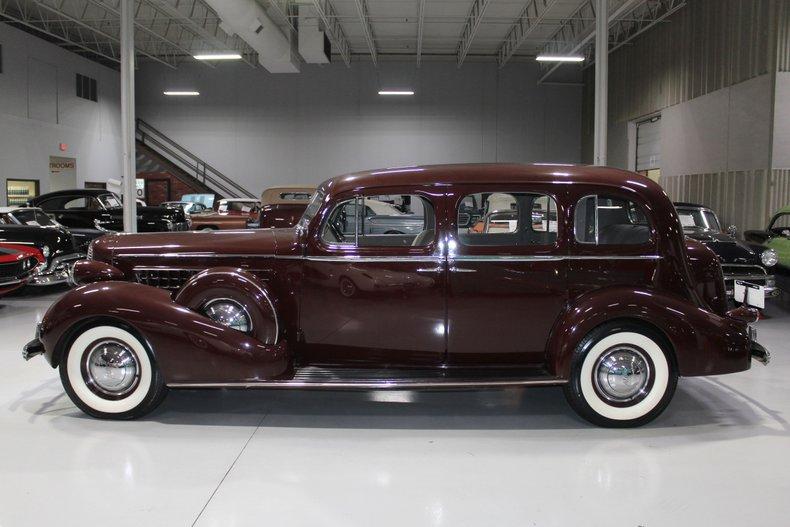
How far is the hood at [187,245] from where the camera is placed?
4117 millimetres

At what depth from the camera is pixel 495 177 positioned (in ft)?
13.2

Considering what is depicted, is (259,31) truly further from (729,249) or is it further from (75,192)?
(729,249)

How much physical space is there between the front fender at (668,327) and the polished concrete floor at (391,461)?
0.47 meters

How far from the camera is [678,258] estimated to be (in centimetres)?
400

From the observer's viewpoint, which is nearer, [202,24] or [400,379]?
[400,379]

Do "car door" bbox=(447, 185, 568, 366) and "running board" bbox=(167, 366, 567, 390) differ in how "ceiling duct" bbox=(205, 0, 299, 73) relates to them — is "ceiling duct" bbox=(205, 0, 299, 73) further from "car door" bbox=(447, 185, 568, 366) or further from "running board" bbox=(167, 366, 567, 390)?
"running board" bbox=(167, 366, 567, 390)

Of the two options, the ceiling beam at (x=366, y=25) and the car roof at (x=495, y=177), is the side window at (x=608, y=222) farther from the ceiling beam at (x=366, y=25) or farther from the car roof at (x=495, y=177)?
the ceiling beam at (x=366, y=25)

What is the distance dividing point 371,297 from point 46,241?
7.09 metres

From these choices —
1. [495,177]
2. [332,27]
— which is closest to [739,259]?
[495,177]

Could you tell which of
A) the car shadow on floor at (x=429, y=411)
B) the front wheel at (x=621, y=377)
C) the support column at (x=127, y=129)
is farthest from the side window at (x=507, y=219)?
the support column at (x=127, y=129)

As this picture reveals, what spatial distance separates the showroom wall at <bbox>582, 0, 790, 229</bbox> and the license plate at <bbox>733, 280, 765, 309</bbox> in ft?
32.1

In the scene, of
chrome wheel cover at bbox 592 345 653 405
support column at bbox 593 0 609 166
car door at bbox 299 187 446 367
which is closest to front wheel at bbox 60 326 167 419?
car door at bbox 299 187 446 367

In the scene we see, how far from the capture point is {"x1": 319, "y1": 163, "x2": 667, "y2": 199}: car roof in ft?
13.2

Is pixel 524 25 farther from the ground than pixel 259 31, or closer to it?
farther from the ground
